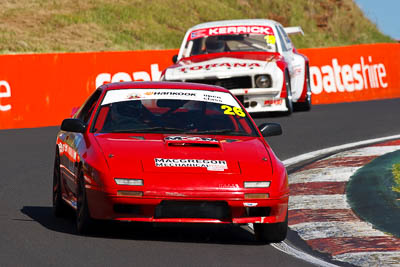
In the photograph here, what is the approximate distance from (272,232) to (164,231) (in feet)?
2.90

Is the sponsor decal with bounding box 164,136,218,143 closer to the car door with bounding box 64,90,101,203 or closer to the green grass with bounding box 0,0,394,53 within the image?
the car door with bounding box 64,90,101,203

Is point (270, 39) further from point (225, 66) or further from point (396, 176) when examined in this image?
point (396, 176)

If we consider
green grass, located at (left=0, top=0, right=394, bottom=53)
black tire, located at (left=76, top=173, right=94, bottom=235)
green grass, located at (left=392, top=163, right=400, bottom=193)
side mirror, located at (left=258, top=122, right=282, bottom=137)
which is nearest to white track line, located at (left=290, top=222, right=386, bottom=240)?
side mirror, located at (left=258, top=122, right=282, bottom=137)

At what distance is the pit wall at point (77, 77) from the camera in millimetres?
18484

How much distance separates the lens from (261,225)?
25.3ft

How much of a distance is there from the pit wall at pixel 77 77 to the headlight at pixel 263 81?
343 centimetres

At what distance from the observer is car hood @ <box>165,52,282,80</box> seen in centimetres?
1798

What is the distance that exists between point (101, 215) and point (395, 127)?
1091 cm

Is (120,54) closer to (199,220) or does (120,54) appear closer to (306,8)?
(199,220)

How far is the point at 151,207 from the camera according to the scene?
7285 millimetres

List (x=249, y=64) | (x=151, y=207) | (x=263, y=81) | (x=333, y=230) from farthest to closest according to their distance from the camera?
(x=249, y=64), (x=263, y=81), (x=333, y=230), (x=151, y=207)

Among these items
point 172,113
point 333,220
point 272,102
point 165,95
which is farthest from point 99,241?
point 272,102

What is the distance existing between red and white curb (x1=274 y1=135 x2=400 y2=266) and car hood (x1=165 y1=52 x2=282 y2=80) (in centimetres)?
560

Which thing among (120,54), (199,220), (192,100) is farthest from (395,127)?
(199,220)
